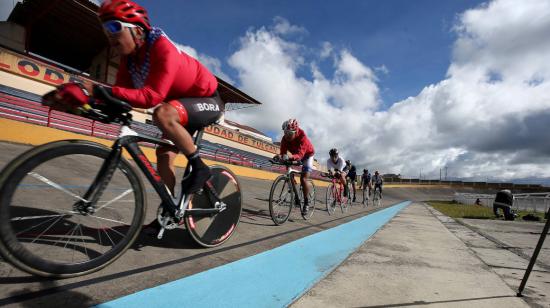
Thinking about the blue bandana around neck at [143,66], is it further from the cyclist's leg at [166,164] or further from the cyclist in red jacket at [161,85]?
the cyclist's leg at [166,164]

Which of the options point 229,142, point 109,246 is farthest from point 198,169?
point 229,142

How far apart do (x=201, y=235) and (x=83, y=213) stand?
1126 mm

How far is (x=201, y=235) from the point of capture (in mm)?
2871

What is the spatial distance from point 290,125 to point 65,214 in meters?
4.33

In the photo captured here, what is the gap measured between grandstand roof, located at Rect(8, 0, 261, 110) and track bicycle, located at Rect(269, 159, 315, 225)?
20048mm

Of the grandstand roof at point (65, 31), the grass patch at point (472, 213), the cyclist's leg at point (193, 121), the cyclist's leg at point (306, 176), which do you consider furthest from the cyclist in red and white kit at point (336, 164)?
the grandstand roof at point (65, 31)

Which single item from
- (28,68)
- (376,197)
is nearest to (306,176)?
(376,197)

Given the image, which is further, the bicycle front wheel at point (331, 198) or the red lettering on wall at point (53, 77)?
the red lettering on wall at point (53, 77)

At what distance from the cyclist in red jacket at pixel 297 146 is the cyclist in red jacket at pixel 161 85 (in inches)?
120

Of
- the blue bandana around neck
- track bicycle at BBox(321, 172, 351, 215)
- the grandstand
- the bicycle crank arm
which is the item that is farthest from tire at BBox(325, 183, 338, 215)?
the grandstand

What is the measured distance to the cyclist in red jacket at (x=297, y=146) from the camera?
19.5 ft

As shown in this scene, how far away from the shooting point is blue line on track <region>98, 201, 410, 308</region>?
1.73m

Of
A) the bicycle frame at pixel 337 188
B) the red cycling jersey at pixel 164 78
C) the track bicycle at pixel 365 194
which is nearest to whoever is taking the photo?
the red cycling jersey at pixel 164 78

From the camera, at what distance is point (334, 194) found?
8.66 meters
